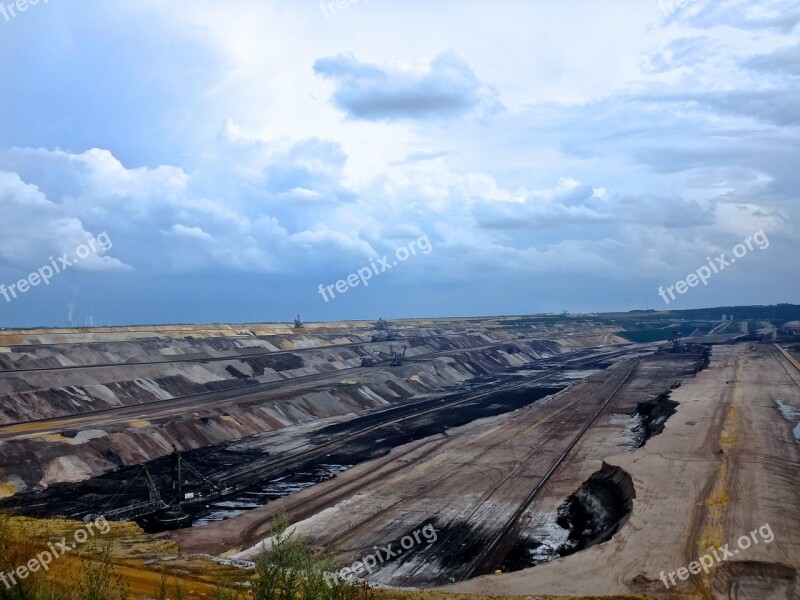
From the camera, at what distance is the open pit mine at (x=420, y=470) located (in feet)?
69.4

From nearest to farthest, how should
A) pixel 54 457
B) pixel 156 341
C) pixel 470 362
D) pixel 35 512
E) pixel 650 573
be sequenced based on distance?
pixel 650 573, pixel 35 512, pixel 54 457, pixel 156 341, pixel 470 362

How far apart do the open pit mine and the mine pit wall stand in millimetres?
201

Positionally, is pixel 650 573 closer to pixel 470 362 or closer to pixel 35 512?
pixel 35 512

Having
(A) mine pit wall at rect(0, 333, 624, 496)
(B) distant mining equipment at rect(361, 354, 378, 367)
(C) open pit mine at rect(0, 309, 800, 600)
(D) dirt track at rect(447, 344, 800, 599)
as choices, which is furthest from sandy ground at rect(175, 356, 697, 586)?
(B) distant mining equipment at rect(361, 354, 378, 367)

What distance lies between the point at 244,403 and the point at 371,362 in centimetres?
3866

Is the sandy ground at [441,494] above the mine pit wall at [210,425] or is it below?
below

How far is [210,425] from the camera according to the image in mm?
50906

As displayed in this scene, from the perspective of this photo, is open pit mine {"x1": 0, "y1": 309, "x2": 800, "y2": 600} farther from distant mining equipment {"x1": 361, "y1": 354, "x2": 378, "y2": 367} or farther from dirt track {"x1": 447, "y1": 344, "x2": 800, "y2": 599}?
distant mining equipment {"x1": 361, "y1": 354, "x2": 378, "y2": 367}

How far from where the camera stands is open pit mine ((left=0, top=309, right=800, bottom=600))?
21.1 m

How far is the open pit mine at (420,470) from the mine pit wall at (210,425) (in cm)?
20

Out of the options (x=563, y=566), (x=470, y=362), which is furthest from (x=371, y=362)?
(x=563, y=566)

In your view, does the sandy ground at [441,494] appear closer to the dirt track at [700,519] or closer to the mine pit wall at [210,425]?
the dirt track at [700,519]

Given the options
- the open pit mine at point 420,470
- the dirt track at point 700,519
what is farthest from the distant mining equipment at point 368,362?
the dirt track at point 700,519

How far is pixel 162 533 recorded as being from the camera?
27375mm
